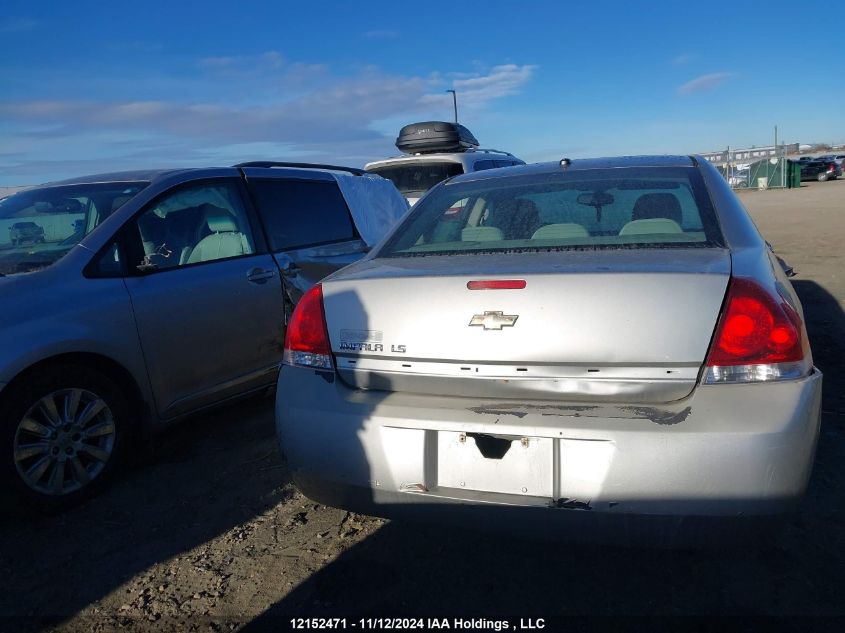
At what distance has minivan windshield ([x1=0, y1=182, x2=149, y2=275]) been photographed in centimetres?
354

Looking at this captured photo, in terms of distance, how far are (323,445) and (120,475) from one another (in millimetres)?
1822

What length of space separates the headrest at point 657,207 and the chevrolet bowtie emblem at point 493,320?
3.21ft

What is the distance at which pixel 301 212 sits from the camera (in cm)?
481

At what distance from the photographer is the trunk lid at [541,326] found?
205cm

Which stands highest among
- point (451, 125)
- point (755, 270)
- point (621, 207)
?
point (451, 125)

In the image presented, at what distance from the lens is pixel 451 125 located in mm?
11234

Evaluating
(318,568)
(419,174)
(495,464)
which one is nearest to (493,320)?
(495,464)

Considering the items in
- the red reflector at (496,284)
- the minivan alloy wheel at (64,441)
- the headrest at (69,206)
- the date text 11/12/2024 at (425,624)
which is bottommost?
the date text 11/12/2024 at (425,624)

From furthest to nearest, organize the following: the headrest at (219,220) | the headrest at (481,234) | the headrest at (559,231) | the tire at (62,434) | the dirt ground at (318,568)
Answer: the headrest at (219,220), the tire at (62,434), the headrest at (481,234), the headrest at (559,231), the dirt ground at (318,568)

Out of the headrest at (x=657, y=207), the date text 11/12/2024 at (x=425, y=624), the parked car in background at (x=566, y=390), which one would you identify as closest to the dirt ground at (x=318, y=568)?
the date text 11/12/2024 at (x=425, y=624)

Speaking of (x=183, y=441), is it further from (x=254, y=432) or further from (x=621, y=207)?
(x=621, y=207)

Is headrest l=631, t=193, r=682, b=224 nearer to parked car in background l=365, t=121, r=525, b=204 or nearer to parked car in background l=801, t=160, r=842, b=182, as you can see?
parked car in background l=365, t=121, r=525, b=204

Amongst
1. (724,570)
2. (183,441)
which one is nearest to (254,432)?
(183,441)

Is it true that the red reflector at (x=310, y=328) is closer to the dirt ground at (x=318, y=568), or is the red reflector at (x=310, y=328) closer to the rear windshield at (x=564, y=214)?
the rear windshield at (x=564, y=214)
